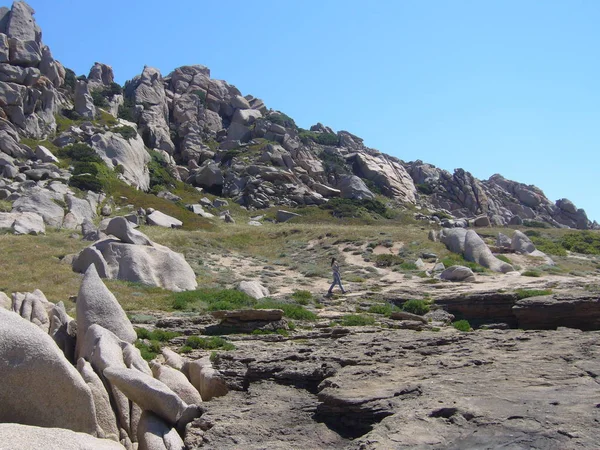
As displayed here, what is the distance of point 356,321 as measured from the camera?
1764cm

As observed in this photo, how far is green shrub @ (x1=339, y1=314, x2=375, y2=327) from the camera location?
1744cm

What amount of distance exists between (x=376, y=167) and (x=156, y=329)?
82.6 m

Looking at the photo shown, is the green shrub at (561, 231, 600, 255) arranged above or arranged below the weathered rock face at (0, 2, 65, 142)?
below

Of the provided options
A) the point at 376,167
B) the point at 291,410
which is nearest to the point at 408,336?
the point at 291,410

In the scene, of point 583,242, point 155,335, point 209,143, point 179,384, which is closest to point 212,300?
point 155,335

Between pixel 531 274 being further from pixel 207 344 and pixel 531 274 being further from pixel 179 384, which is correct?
pixel 179 384

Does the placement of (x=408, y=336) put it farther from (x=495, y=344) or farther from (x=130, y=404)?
(x=130, y=404)

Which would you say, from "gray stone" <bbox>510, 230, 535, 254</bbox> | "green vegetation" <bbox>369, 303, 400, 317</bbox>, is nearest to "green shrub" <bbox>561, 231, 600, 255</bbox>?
"gray stone" <bbox>510, 230, 535, 254</bbox>

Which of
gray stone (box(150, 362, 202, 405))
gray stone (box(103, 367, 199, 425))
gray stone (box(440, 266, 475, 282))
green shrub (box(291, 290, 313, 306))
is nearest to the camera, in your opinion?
gray stone (box(103, 367, 199, 425))

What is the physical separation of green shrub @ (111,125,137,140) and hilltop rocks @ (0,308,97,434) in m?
65.7

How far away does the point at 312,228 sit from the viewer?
48.6m

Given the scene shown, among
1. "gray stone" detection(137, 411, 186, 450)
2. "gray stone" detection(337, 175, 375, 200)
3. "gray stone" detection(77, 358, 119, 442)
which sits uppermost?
"gray stone" detection(337, 175, 375, 200)

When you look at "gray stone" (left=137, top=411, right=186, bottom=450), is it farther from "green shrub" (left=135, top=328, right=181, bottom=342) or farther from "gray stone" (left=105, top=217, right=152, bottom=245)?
→ "gray stone" (left=105, top=217, right=152, bottom=245)

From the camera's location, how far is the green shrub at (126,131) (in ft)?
232
